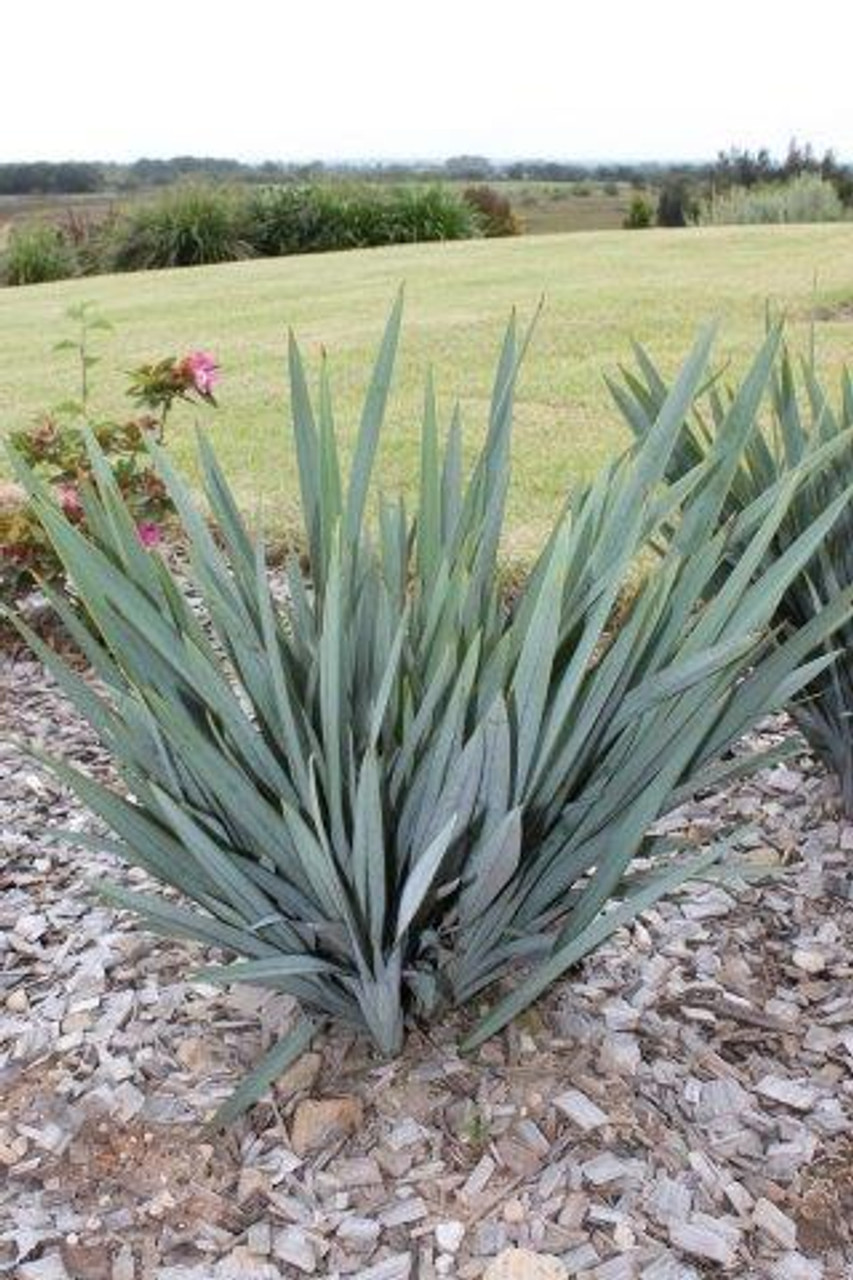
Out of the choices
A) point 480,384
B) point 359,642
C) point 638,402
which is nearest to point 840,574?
point 638,402

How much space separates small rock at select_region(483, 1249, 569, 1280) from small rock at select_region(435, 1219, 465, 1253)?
0.06 m

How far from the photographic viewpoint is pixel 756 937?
3.06 meters

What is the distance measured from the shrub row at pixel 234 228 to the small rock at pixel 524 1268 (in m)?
16.0

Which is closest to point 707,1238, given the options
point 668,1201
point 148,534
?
point 668,1201

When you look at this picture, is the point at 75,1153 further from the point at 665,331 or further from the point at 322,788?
the point at 665,331

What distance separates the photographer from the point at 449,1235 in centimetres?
229

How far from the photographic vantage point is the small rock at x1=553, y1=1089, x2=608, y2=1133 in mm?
2436

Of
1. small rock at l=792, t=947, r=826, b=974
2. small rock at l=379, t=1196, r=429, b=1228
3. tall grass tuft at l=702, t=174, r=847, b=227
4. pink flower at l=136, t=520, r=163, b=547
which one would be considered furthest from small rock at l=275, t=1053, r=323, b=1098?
tall grass tuft at l=702, t=174, r=847, b=227

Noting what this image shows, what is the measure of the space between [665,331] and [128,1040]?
7.82 meters

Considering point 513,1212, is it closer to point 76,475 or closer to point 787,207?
point 76,475

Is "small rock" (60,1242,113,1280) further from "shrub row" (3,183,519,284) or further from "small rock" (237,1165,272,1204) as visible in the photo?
"shrub row" (3,183,519,284)

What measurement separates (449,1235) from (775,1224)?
0.47 metres

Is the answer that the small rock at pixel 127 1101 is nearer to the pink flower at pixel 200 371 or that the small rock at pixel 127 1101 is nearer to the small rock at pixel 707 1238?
the small rock at pixel 707 1238

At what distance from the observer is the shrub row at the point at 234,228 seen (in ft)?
57.0
